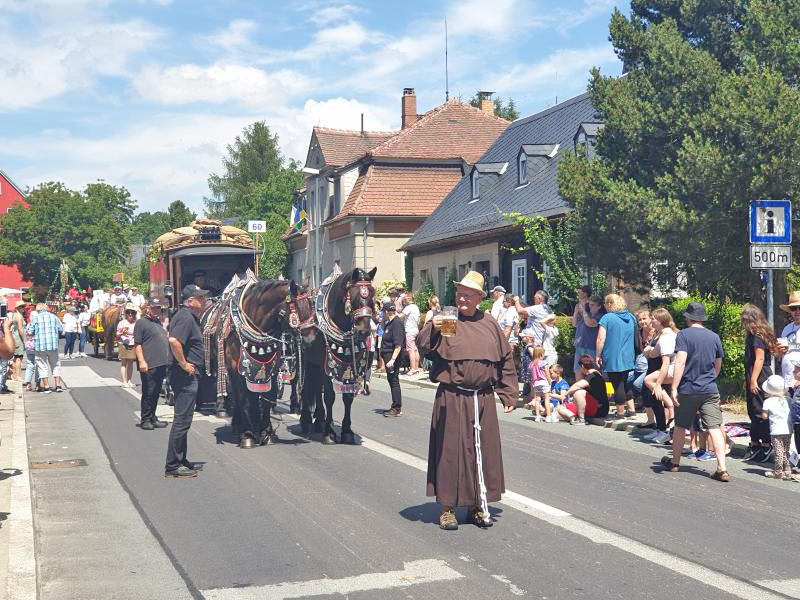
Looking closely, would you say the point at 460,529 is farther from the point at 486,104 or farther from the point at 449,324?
the point at 486,104

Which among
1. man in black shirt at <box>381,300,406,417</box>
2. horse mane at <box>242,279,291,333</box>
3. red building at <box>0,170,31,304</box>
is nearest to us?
horse mane at <box>242,279,291,333</box>

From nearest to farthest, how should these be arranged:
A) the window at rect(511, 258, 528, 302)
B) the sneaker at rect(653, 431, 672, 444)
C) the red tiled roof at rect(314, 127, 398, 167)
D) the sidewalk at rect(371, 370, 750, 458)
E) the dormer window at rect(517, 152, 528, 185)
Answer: the sidewalk at rect(371, 370, 750, 458), the sneaker at rect(653, 431, 672, 444), the window at rect(511, 258, 528, 302), the dormer window at rect(517, 152, 528, 185), the red tiled roof at rect(314, 127, 398, 167)

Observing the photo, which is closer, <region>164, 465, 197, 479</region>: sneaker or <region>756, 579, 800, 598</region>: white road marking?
<region>756, 579, 800, 598</region>: white road marking

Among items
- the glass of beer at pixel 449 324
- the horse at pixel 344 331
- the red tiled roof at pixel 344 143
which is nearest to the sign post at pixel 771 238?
the horse at pixel 344 331

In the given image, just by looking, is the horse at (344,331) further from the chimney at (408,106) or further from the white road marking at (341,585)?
the chimney at (408,106)

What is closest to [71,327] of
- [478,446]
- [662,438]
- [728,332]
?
[728,332]

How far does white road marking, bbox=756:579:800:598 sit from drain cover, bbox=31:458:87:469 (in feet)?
25.1

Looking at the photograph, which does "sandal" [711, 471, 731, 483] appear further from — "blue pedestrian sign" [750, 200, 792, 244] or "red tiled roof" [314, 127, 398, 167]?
"red tiled roof" [314, 127, 398, 167]

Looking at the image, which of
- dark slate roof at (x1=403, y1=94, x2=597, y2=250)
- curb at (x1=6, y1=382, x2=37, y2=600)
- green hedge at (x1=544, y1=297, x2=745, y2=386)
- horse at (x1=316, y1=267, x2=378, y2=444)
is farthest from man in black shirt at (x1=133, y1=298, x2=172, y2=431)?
dark slate roof at (x1=403, y1=94, x2=597, y2=250)

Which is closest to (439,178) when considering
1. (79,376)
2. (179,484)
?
(79,376)

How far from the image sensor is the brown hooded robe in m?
7.65

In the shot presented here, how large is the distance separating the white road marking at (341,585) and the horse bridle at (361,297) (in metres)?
5.30

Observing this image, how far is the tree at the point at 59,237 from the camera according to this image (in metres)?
76.7

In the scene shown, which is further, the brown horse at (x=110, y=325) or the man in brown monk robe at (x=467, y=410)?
the brown horse at (x=110, y=325)
